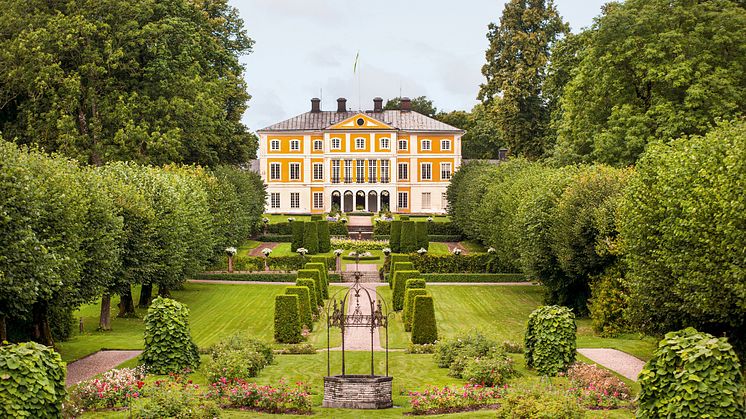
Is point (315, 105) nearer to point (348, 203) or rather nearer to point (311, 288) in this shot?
point (348, 203)

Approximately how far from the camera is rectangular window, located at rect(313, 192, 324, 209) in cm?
9044

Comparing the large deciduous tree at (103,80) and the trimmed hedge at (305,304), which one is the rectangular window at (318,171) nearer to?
the large deciduous tree at (103,80)

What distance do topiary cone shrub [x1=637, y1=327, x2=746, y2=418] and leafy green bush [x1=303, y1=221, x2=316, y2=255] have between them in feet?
136

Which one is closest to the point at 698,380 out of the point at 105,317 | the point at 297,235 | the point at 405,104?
the point at 105,317

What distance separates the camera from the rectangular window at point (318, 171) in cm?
9038

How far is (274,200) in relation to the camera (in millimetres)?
91062

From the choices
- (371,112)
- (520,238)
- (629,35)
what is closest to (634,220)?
(520,238)

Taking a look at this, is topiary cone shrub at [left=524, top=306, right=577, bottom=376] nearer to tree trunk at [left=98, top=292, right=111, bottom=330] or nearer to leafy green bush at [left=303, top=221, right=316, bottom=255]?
tree trunk at [left=98, top=292, right=111, bottom=330]

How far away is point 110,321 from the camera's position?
34125 mm

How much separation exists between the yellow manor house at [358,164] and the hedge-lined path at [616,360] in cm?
6229

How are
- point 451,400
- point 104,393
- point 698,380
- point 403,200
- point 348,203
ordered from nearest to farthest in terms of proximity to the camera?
point 698,380 → point 104,393 → point 451,400 → point 403,200 → point 348,203

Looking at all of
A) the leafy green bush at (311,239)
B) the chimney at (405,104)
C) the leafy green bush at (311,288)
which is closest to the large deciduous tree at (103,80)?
the leafy green bush at (311,239)

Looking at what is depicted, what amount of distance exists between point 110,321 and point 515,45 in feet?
137

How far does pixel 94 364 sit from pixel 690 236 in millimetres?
14885
